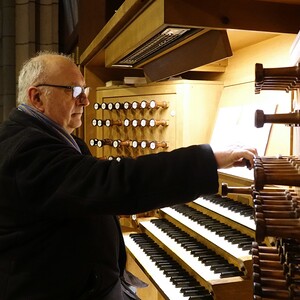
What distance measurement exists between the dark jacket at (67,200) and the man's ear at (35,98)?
69mm

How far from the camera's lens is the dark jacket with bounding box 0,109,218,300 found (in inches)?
45.3

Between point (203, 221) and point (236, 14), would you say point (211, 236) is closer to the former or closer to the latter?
point (203, 221)

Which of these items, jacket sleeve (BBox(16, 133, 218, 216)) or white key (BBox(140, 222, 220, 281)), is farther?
white key (BBox(140, 222, 220, 281))

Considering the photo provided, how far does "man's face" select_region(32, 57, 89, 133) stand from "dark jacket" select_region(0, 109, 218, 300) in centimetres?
9

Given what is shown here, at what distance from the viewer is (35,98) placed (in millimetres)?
1508

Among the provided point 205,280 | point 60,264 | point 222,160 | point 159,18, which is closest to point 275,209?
point 222,160

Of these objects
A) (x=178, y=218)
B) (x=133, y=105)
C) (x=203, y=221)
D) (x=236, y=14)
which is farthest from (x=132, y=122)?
(x=236, y=14)

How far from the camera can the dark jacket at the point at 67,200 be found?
115cm

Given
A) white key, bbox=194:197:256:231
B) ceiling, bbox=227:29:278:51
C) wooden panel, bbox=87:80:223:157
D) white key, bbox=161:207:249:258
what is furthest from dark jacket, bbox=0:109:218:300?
wooden panel, bbox=87:80:223:157

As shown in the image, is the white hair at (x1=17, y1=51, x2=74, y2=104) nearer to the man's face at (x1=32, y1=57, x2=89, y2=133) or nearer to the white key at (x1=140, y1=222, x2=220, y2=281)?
the man's face at (x1=32, y1=57, x2=89, y2=133)

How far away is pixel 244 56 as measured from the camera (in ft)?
9.18

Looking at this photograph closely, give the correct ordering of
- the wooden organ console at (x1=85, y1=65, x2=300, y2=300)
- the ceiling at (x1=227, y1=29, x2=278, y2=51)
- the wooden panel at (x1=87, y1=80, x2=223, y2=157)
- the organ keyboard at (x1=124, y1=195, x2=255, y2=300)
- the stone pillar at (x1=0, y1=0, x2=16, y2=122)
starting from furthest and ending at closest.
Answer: the stone pillar at (x1=0, y1=0, x2=16, y2=122) → the wooden panel at (x1=87, y1=80, x2=223, y2=157) → the ceiling at (x1=227, y1=29, x2=278, y2=51) → the organ keyboard at (x1=124, y1=195, x2=255, y2=300) → the wooden organ console at (x1=85, y1=65, x2=300, y2=300)

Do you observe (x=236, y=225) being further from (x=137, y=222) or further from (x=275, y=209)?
(x=275, y=209)

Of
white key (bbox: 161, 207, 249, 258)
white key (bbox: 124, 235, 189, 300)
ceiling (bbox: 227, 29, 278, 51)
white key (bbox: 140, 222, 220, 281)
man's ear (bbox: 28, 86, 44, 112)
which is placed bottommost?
white key (bbox: 124, 235, 189, 300)
